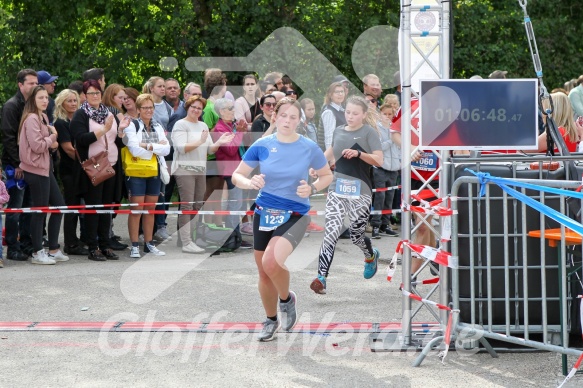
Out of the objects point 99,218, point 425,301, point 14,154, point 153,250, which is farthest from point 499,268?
point 14,154

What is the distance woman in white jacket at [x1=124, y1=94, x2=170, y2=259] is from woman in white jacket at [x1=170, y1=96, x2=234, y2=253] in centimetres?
33

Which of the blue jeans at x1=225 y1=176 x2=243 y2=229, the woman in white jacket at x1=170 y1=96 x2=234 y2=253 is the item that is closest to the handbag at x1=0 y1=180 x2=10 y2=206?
the woman in white jacket at x1=170 y1=96 x2=234 y2=253

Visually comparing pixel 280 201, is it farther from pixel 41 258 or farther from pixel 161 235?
pixel 161 235

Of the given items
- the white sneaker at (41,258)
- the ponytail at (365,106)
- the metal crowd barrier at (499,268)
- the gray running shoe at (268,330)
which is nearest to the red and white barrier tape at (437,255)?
the metal crowd barrier at (499,268)

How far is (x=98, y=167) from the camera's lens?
38.2 feet

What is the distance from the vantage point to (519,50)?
2431cm

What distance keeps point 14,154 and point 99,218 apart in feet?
4.03

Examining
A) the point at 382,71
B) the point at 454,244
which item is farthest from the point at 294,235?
the point at 382,71

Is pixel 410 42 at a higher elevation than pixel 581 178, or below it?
higher

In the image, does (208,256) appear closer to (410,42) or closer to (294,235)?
(294,235)

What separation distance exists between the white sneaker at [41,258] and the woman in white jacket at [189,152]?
1.73 meters

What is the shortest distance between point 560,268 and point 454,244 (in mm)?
760

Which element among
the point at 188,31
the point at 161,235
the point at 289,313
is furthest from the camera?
the point at 188,31

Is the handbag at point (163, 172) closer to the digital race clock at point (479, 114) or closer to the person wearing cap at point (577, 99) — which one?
the digital race clock at point (479, 114)
